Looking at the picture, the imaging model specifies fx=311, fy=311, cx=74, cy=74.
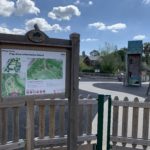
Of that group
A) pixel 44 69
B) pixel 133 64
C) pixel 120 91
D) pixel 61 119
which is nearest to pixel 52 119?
pixel 61 119

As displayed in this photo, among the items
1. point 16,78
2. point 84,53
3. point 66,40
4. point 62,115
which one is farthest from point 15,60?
point 84,53

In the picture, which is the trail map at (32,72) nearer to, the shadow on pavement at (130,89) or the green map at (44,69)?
the green map at (44,69)

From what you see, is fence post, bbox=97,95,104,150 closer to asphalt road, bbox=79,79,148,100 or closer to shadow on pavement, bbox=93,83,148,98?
asphalt road, bbox=79,79,148,100

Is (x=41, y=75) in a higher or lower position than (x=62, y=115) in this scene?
higher

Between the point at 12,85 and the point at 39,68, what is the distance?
1.62 feet

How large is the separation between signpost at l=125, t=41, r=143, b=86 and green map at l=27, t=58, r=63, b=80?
25501 mm

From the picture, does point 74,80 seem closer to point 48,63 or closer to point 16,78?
point 48,63

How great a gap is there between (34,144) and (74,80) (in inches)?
59.6

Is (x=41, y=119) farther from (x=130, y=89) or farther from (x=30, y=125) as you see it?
(x=130, y=89)

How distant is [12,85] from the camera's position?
4086mm

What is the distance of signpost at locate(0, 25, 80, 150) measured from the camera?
4.03 metres

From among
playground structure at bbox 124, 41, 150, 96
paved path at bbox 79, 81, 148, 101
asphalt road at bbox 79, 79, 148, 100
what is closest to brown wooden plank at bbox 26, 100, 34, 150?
asphalt road at bbox 79, 79, 148, 100

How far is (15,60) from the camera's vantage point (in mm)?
4086

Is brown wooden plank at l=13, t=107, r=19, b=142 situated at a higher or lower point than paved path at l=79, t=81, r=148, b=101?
higher
